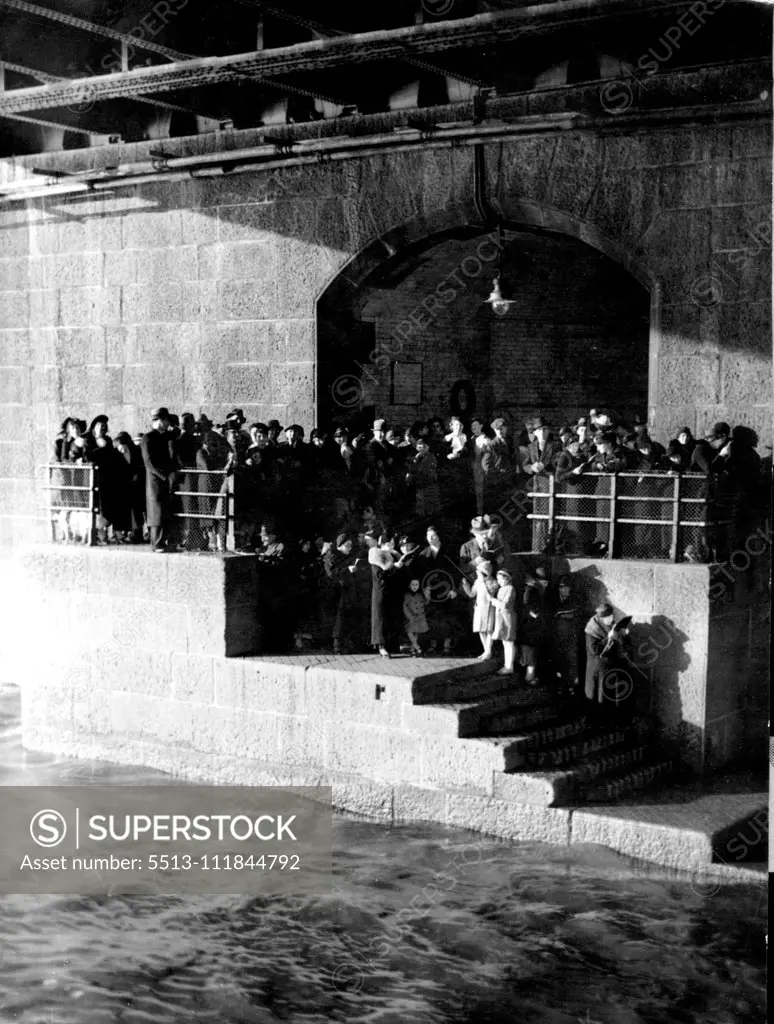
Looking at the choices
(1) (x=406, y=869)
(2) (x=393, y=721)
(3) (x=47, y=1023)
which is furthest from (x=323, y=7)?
(3) (x=47, y=1023)

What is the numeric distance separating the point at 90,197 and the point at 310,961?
1143 cm

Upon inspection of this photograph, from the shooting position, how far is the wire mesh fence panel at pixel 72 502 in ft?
45.8

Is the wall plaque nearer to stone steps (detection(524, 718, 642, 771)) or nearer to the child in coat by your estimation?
the child in coat

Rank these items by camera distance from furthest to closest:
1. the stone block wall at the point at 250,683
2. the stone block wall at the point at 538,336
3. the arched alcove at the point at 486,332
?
the stone block wall at the point at 538,336
the arched alcove at the point at 486,332
the stone block wall at the point at 250,683

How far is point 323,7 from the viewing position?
475 inches

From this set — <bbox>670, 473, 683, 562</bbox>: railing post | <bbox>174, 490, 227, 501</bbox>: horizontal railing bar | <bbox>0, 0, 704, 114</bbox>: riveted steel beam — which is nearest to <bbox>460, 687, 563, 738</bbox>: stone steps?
<bbox>670, 473, 683, 562</bbox>: railing post

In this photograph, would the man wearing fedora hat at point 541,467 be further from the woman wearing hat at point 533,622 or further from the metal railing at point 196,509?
the metal railing at point 196,509

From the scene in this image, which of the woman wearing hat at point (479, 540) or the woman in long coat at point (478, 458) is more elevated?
the woman in long coat at point (478, 458)

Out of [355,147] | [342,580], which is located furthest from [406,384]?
[342,580]

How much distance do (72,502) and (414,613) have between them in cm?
448

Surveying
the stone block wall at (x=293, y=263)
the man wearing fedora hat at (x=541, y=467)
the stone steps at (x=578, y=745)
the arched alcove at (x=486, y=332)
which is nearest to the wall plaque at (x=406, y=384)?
the arched alcove at (x=486, y=332)

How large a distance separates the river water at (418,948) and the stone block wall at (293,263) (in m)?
5.21

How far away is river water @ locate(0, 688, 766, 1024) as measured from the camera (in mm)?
8375

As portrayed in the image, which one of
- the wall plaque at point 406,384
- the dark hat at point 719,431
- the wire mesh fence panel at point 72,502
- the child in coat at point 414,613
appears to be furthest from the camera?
the wall plaque at point 406,384
